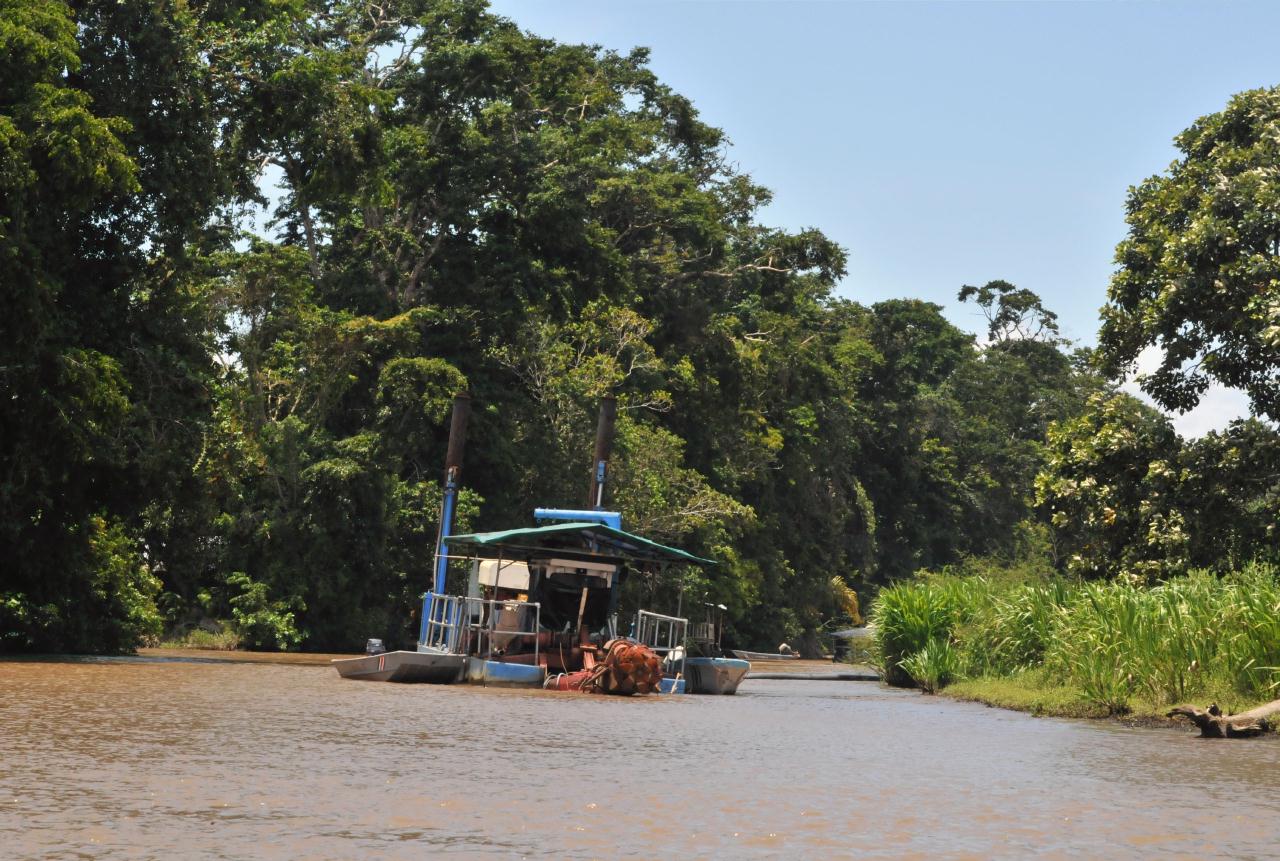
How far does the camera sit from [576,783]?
38.3 ft

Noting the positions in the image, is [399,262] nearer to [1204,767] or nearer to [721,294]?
[721,294]

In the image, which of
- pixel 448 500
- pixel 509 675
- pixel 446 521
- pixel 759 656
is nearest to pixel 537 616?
pixel 509 675

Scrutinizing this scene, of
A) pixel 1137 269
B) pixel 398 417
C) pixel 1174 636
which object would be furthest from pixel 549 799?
pixel 398 417

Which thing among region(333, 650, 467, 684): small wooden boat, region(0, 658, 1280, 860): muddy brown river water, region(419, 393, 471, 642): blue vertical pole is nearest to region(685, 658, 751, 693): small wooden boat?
region(333, 650, 467, 684): small wooden boat

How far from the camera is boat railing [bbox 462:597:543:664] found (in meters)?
26.6

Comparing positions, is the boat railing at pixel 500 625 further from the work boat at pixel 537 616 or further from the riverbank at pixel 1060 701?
the riverbank at pixel 1060 701

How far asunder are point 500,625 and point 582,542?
82.1 inches

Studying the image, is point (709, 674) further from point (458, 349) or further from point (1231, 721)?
point (458, 349)

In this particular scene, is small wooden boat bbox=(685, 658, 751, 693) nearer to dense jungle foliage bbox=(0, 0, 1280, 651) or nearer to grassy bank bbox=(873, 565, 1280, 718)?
grassy bank bbox=(873, 565, 1280, 718)

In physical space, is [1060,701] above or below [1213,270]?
below

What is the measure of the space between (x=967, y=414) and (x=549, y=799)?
2983 inches

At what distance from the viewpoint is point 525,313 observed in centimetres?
4528

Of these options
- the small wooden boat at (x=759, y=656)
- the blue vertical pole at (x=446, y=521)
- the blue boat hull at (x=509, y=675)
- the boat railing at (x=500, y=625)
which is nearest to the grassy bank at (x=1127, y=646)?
the blue boat hull at (x=509, y=675)

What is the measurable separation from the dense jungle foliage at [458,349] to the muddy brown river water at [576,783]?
26.1 ft
